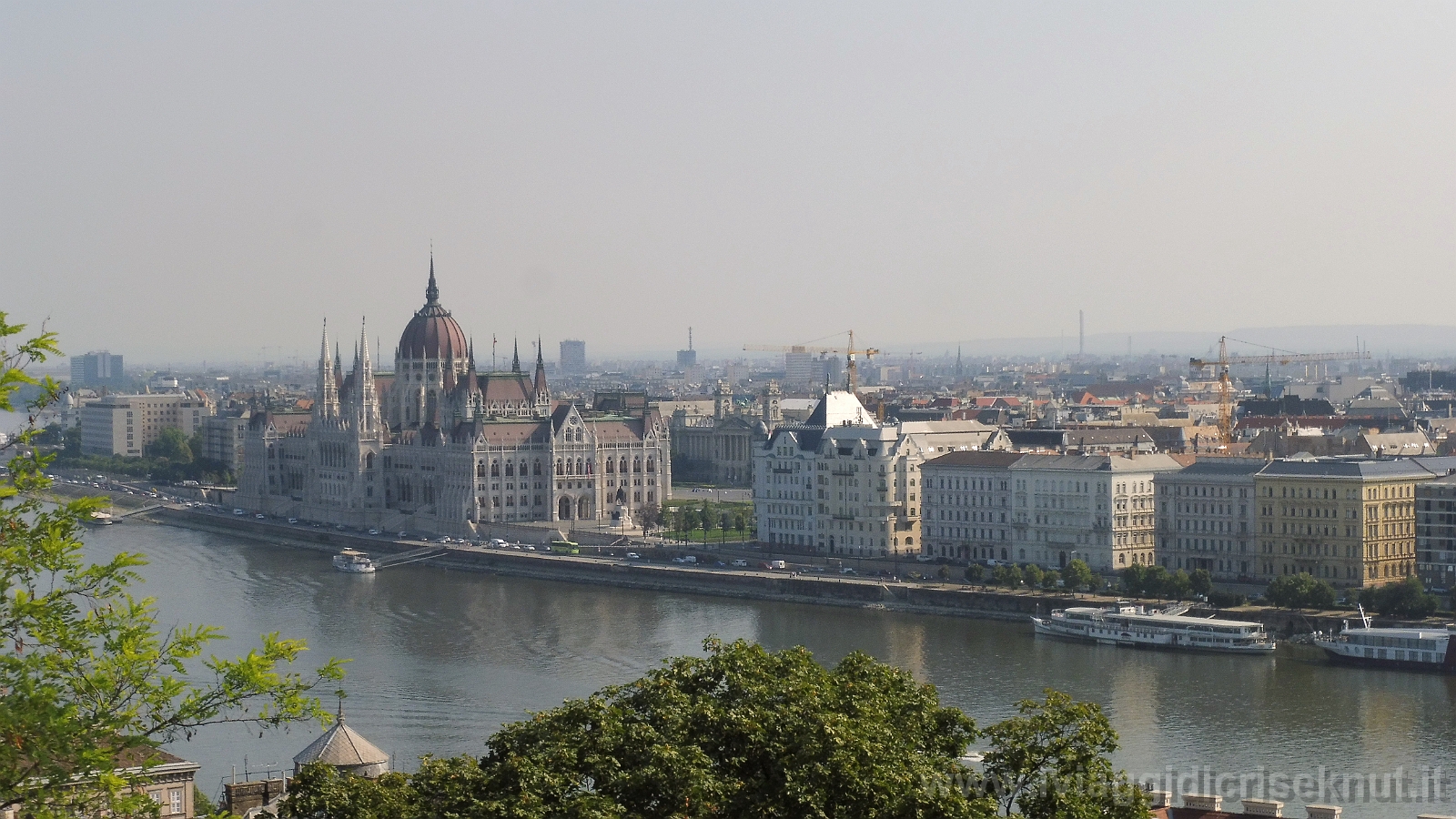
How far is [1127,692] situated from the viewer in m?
42.3

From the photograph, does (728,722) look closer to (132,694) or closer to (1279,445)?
(132,694)

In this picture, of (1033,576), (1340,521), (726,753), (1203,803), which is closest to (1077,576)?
(1033,576)

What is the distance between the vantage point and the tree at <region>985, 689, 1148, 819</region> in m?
18.9

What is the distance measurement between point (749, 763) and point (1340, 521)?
128 feet

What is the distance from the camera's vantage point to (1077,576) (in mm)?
56219

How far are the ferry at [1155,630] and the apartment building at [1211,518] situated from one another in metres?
6.61

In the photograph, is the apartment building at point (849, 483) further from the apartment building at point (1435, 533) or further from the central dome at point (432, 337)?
the central dome at point (432, 337)

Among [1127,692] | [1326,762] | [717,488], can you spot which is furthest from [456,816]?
[717,488]

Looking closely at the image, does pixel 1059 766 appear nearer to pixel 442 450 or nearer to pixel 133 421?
pixel 442 450

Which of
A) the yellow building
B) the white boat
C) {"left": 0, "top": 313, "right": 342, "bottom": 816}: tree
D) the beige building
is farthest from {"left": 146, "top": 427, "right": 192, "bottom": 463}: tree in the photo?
{"left": 0, "top": 313, "right": 342, "bottom": 816}: tree

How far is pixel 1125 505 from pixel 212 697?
49.1 m

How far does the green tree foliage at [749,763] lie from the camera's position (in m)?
18.0

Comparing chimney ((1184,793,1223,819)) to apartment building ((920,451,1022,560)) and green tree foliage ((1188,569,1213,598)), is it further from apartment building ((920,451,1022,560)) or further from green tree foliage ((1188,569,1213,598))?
apartment building ((920,451,1022,560))

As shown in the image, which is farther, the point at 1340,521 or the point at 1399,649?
the point at 1340,521
